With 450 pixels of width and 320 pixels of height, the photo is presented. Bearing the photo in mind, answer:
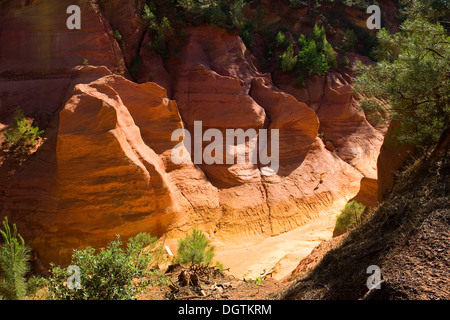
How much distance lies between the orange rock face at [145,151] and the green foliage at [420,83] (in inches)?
261

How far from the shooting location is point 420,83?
24.5 ft

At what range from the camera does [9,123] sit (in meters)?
11.7

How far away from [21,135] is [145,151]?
4069 mm

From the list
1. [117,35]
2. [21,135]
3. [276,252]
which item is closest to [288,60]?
[117,35]

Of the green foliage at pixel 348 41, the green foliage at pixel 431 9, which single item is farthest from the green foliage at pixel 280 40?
the green foliage at pixel 431 9

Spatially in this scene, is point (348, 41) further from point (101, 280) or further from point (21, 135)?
point (101, 280)

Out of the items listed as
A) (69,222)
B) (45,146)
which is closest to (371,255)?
(69,222)

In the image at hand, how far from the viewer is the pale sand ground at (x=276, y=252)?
10.2m

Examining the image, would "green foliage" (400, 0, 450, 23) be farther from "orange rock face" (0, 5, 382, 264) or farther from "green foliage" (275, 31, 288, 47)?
"green foliage" (275, 31, 288, 47)

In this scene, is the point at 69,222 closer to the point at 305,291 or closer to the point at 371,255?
the point at 305,291

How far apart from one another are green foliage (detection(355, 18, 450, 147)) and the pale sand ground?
494 centimetres

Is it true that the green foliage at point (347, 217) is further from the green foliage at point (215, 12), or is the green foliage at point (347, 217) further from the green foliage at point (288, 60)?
the green foliage at point (288, 60)

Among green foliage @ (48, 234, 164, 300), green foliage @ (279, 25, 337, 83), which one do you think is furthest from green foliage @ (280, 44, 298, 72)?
green foliage @ (48, 234, 164, 300)
